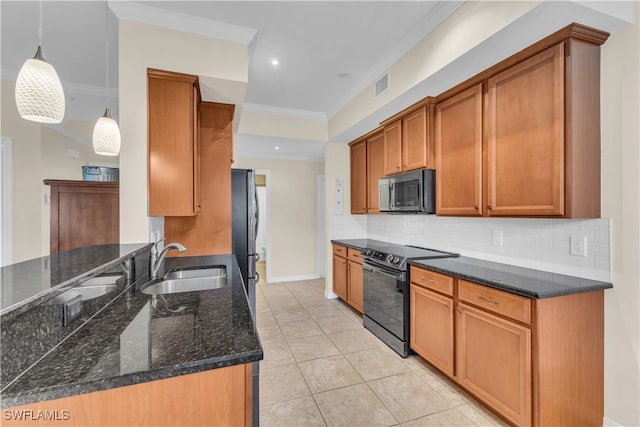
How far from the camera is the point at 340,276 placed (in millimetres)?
4312

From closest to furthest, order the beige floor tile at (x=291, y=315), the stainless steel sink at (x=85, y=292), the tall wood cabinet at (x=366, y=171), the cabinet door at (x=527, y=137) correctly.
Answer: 1. the stainless steel sink at (x=85, y=292)
2. the cabinet door at (x=527, y=137)
3. the beige floor tile at (x=291, y=315)
4. the tall wood cabinet at (x=366, y=171)

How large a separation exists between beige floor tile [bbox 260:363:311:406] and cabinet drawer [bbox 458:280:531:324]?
139 centimetres

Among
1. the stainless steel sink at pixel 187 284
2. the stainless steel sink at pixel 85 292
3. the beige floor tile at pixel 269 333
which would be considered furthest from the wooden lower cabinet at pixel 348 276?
the stainless steel sink at pixel 85 292

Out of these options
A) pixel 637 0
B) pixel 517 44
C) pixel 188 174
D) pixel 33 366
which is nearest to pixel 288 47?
pixel 188 174

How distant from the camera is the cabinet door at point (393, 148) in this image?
10.5ft

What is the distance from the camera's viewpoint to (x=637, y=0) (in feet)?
5.30

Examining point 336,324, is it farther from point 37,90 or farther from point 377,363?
point 37,90

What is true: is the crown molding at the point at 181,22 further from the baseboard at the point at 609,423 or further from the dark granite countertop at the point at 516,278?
the baseboard at the point at 609,423

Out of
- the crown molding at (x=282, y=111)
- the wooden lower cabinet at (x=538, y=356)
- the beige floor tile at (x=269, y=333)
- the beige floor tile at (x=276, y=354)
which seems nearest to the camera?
the wooden lower cabinet at (x=538, y=356)

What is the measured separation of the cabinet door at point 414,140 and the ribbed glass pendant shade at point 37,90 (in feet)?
8.67

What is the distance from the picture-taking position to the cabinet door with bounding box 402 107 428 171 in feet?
9.25

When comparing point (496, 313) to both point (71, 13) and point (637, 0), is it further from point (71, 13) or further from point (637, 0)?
point (71, 13)

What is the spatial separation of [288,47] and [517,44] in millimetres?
1800

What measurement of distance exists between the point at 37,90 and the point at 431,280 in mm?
2624
